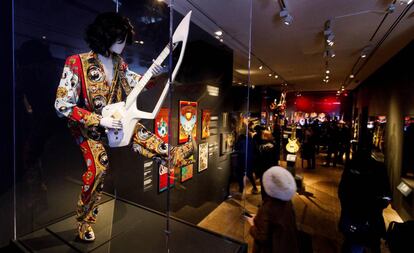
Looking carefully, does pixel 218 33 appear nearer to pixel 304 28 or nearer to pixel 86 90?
pixel 304 28

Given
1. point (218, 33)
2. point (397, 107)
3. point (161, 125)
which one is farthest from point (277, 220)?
point (397, 107)

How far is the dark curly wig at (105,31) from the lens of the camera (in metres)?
1.22

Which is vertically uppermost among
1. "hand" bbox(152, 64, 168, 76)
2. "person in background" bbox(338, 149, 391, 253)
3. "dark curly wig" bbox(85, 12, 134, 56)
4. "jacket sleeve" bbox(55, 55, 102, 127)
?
"dark curly wig" bbox(85, 12, 134, 56)

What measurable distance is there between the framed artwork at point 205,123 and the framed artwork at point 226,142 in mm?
465

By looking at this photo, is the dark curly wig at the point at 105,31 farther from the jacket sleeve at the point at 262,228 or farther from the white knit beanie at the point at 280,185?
the jacket sleeve at the point at 262,228

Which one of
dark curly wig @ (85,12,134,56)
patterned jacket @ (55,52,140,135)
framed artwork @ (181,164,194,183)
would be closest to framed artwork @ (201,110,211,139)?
framed artwork @ (181,164,194,183)

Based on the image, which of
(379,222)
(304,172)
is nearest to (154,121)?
(379,222)

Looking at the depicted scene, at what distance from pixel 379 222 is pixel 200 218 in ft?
7.19

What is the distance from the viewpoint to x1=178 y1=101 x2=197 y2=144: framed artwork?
2.16 m

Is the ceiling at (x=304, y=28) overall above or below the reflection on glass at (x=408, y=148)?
above

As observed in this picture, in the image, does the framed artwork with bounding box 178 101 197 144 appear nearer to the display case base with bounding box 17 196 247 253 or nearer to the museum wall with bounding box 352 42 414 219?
the display case base with bounding box 17 196 247 253

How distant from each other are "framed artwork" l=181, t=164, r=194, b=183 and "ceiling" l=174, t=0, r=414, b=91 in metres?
1.65

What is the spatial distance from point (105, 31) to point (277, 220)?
1.60 m

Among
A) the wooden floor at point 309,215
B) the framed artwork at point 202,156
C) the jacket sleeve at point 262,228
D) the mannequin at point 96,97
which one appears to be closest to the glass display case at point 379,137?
the wooden floor at point 309,215
